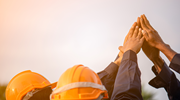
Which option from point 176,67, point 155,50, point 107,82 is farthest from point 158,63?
point 107,82

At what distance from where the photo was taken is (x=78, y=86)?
2.35 metres

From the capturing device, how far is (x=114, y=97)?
269cm

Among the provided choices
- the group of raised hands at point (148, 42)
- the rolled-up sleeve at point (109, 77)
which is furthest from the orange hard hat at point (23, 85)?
the group of raised hands at point (148, 42)

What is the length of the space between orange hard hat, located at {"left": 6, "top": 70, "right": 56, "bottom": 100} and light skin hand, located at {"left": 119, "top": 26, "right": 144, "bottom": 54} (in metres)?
1.84

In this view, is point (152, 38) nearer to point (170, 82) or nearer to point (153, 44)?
point (153, 44)

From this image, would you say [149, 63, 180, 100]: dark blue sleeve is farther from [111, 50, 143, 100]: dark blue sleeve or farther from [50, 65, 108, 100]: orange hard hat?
[50, 65, 108, 100]: orange hard hat

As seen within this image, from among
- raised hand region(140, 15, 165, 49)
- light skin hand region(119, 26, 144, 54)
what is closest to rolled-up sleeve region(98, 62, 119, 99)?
light skin hand region(119, 26, 144, 54)

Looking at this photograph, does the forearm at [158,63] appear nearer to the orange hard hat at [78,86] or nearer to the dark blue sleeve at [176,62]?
the dark blue sleeve at [176,62]

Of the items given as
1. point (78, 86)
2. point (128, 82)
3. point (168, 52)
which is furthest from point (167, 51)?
point (78, 86)

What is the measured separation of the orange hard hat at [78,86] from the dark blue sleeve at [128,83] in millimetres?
256

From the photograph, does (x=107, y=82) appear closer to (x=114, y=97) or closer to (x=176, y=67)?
(x=114, y=97)

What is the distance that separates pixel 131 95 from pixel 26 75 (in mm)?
2012

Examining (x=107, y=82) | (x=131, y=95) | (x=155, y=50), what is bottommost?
(x=107, y=82)

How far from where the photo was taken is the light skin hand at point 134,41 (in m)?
3.88
